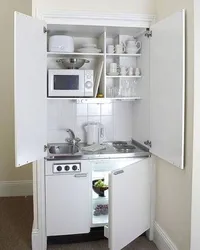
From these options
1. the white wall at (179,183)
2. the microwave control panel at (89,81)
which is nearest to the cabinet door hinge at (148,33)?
the white wall at (179,183)

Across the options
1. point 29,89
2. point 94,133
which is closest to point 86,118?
point 94,133

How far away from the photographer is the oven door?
2.74 metres

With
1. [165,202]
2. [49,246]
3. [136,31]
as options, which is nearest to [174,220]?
[165,202]

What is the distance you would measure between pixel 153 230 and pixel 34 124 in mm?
1460

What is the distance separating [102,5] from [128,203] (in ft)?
5.48

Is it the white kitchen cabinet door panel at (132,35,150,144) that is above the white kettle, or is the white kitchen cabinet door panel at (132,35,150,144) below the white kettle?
above

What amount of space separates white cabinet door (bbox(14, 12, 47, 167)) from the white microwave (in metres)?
0.33

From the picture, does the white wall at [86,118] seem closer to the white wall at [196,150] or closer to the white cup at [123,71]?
the white cup at [123,71]

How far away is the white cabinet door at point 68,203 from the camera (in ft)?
8.59

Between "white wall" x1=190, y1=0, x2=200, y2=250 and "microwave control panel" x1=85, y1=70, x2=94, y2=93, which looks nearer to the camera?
"white wall" x1=190, y1=0, x2=200, y2=250

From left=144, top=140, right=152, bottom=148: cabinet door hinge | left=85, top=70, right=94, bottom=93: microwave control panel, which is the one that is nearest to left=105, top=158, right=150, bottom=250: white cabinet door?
left=144, top=140, right=152, bottom=148: cabinet door hinge

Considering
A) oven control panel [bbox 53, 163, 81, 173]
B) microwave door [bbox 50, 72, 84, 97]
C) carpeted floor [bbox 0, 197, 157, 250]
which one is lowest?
carpeted floor [bbox 0, 197, 157, 250]

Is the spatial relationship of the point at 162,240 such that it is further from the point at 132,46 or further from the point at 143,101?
the point at 132,46

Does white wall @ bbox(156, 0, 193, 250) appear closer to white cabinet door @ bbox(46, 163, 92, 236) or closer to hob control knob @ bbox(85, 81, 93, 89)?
white cabinet door @ bbox(46, 163, 92, 236)
